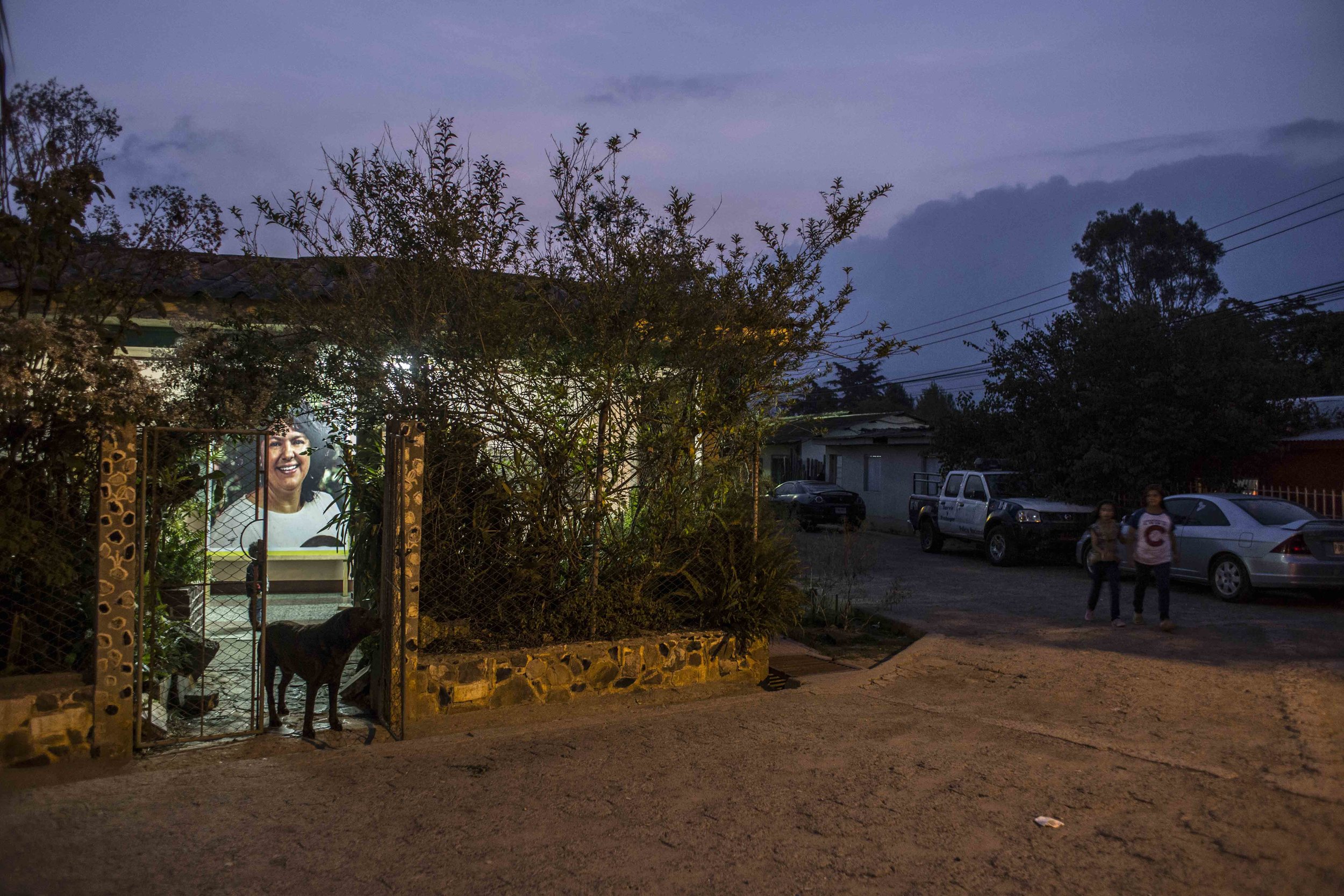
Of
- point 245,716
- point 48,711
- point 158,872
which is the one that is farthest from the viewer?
point 245,716

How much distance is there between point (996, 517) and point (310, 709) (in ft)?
45.8

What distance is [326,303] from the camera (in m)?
6.59

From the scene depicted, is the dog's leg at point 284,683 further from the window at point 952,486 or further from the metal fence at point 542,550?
the window at point 952,486

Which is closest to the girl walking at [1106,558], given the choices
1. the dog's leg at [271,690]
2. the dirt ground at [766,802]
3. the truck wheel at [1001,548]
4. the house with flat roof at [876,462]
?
the dirt ground at [766,802]

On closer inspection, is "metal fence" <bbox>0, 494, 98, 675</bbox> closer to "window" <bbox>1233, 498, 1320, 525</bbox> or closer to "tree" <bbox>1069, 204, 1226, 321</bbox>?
"window" <bbox>1233, 498, 1320, 525</bbox>

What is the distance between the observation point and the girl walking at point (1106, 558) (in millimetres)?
9828

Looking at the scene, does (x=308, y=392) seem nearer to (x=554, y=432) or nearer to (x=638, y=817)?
(x=554, y=432)

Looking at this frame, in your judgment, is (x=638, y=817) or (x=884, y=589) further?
(x=884, y=589)

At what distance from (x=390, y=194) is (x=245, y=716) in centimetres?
368

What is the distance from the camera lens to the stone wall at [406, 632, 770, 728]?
5816 mm

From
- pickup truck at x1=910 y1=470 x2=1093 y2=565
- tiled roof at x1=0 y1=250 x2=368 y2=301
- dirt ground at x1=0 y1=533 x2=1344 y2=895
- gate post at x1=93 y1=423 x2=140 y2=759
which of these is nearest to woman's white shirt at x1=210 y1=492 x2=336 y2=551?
tiled roof at x1=0 y1=250 x2=368 y2=301

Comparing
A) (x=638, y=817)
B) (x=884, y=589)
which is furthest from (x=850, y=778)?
(x=884, y=589)

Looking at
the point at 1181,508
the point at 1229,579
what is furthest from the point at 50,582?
the point at 1181,508

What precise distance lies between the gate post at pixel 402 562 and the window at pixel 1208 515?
10988 mm
